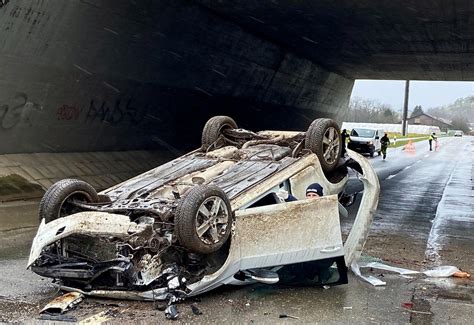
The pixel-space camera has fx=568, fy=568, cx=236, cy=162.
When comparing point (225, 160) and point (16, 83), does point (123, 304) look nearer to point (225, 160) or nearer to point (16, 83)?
point (225, 160)

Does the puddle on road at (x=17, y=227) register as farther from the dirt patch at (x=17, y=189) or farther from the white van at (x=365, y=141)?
the white van at (x=365, y=141)

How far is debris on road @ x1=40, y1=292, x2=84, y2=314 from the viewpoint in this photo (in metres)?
5.28

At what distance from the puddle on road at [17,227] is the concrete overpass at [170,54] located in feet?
7.50

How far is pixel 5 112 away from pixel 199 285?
9.00 m

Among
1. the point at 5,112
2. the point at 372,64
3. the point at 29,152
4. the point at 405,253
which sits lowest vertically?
the point at 405,253

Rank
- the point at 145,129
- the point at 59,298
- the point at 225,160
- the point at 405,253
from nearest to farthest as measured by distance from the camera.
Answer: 1. the point at 59,298
2. the point at 225,160
3. the point at 405,253
4. the point at 145,129

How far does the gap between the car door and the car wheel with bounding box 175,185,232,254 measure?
17 centimetres

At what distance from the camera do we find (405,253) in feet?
28.3

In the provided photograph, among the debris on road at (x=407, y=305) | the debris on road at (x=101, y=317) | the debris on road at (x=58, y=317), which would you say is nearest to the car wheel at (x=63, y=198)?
the debris on road at (x=58, y=317)

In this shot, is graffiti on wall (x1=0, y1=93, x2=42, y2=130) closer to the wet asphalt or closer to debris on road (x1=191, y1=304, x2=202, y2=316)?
the wet asphalt

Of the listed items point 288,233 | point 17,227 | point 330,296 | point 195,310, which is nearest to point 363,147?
point 17,227

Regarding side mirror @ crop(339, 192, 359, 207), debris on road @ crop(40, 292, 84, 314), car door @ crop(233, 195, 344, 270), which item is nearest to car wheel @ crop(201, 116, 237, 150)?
side mirror @ crop(339, 192, 359, 207)

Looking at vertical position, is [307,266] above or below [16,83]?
below

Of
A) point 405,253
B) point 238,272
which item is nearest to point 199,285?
point 238,272
